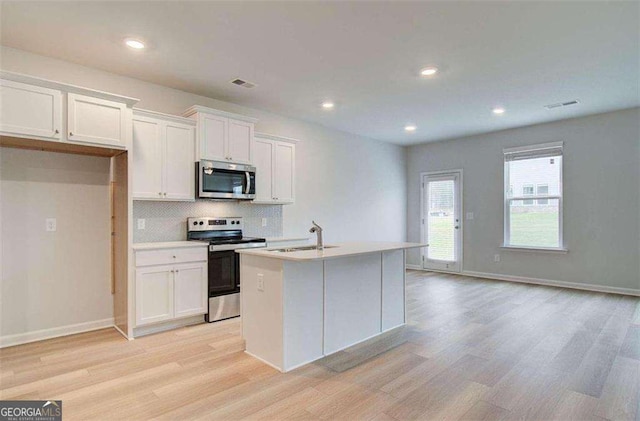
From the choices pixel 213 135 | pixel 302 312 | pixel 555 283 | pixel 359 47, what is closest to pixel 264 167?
pixel 213 135

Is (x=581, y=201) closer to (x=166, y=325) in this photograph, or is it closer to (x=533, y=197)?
(x=533, y=197)

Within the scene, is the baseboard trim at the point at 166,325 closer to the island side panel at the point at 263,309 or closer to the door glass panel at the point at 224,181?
the island side panel at the point at 263,309

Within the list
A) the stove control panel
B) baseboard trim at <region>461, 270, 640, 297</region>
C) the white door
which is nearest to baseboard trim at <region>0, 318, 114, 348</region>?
the stove control panel

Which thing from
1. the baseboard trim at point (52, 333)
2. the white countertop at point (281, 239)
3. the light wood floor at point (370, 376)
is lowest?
the light wood floor at point (370, 376)

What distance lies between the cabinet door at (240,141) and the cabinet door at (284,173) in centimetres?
53

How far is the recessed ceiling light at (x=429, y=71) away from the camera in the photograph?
3.65m

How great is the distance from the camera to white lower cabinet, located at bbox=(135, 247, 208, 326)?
135 inches

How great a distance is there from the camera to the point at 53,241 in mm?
3490

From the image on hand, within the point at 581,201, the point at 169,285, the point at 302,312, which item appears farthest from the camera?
the point at 581,201

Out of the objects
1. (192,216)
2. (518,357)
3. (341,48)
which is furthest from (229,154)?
(518,357)

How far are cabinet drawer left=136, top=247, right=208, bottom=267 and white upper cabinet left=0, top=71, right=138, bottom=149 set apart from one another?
1074mm

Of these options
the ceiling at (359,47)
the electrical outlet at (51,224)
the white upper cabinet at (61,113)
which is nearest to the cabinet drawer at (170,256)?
the electrical outlet at (51,224)

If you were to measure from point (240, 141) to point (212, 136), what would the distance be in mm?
384

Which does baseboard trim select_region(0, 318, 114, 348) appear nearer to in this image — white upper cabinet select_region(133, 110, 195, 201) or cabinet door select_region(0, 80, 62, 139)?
white upper cabinet select_region(133, 110, 195, 201)
